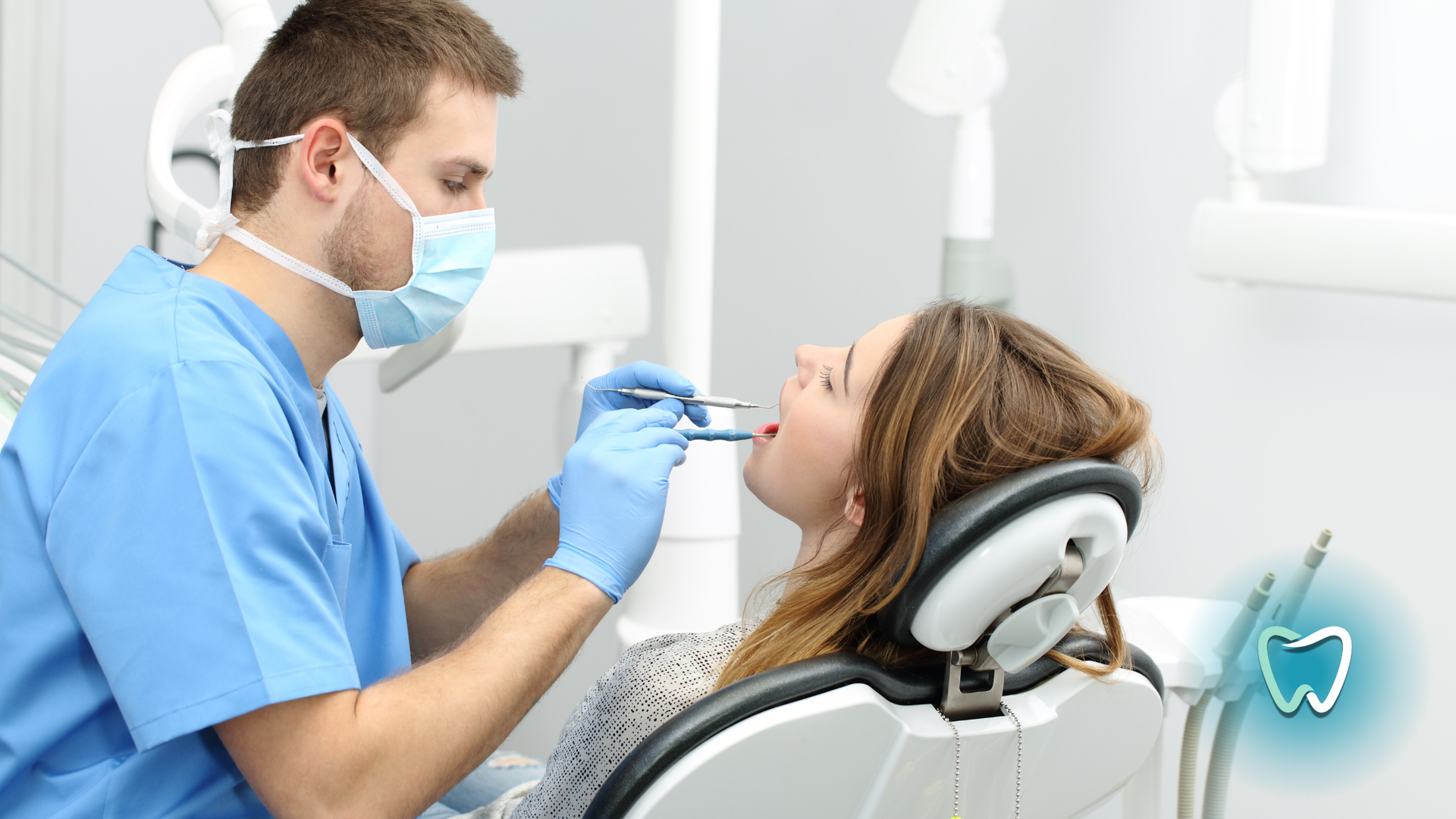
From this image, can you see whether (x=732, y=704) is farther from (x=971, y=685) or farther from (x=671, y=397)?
(x=671, y=397)

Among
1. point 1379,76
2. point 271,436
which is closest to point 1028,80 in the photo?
point 1379,76

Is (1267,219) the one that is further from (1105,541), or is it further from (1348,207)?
(1105,541)

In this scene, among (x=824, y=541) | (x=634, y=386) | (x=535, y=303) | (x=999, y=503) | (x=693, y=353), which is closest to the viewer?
(x=999, y=503)

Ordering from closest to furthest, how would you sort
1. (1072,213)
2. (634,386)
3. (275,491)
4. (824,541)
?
(275,491), (824,541), (634,386), (1072,213)

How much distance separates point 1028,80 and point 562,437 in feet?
3.19

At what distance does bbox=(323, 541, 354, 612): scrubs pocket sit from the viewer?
1082mm

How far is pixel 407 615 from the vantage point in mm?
1434

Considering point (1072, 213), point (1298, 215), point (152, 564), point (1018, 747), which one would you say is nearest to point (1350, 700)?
point (1298, 215)

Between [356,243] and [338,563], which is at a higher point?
[356,243]

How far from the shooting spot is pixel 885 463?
1.00 metres

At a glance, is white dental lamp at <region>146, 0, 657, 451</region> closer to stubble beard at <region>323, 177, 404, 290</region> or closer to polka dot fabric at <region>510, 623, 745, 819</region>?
stubble beard at <region>323, 177, 404, 290</region>

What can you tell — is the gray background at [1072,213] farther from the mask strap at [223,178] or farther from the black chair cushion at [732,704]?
the mask strap at [223,178]

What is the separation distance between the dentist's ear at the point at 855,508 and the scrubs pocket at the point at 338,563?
1.59ft

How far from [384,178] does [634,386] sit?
0.37m
